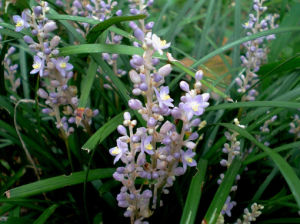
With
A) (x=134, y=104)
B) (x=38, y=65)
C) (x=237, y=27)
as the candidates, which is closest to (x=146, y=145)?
(x=134, y=104)

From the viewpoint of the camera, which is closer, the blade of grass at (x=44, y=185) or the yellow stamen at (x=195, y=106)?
the yellow stamen at (x=195, y=106)

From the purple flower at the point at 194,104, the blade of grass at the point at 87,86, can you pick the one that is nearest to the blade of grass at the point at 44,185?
the blade of grass at the point at 87,86

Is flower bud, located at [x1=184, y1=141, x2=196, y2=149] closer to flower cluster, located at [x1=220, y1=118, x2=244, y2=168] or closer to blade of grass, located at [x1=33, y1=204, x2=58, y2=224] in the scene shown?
flower cluster, located at [x1=220, y1=118, x2=244, y2=168]

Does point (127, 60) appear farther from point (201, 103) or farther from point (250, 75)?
point (201, 103)

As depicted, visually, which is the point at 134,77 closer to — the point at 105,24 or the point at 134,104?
the point at 134,104

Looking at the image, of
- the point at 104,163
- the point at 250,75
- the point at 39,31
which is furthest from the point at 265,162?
the point at 39,31

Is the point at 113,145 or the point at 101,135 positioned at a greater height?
the point at 101,135

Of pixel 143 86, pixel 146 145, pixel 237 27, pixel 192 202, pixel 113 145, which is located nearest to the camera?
pixel 143 86

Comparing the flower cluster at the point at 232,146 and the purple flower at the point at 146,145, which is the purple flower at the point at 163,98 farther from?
the flower cluster at the point at 232,146
